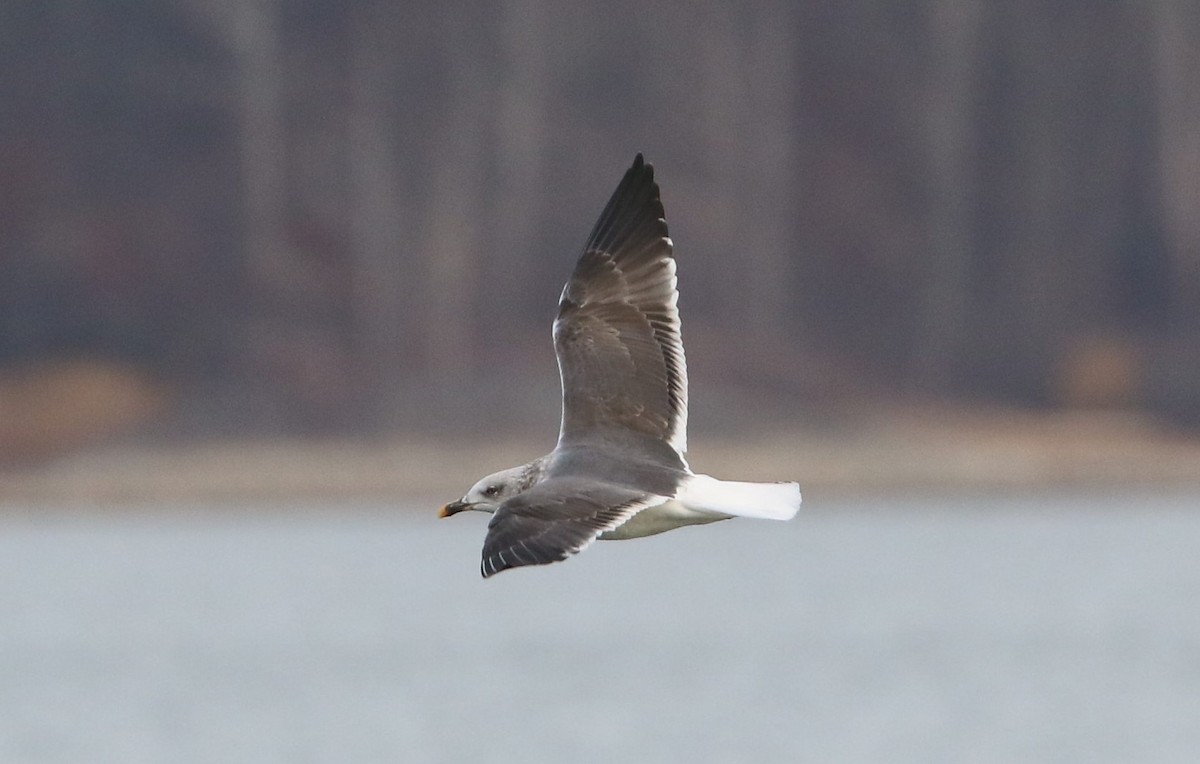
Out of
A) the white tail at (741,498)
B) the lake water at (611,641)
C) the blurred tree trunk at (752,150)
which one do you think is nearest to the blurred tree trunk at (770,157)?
the blurred tree trunk at (752,150)

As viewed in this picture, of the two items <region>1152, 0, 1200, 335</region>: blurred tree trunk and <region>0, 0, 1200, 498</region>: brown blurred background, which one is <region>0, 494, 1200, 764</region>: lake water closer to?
<region>0, 0, 1200, 498</region>: brown blurred background

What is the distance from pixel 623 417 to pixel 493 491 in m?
0.73

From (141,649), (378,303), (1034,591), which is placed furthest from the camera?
(378,303)

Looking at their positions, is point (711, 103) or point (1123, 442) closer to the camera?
point (1123, 442)

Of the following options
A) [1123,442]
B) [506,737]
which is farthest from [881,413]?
[506,737]

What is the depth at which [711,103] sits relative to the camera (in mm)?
48469

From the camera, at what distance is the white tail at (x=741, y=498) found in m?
9.63

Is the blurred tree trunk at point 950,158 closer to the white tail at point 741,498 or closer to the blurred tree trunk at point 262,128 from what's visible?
the blurred tree trunk at point 262,128

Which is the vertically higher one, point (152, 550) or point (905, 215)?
point (905, 215)

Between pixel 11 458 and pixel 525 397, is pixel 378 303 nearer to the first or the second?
pixel 525 397

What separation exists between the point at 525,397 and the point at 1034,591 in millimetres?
12213

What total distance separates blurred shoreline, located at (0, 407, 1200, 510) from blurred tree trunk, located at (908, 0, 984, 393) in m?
6.91

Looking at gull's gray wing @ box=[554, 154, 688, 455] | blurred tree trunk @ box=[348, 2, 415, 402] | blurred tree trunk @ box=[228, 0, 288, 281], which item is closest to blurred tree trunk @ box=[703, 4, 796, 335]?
blurred tree trunk @ box=[348, 2, 415, 402]

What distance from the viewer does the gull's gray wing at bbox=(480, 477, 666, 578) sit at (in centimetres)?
902
